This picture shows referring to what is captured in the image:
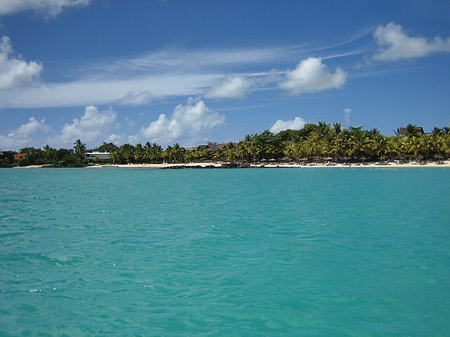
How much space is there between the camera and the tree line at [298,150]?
9450 cm

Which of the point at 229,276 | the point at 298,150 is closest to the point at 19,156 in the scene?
the point at 298,150

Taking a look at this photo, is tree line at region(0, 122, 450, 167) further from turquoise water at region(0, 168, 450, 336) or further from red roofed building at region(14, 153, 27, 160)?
turquoise water at region(0, 168, 450, 336)

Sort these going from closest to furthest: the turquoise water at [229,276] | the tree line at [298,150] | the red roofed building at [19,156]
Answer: the turquoise water at [229,276] < the tree line at [298,150] < the red roofed building at [19,156]

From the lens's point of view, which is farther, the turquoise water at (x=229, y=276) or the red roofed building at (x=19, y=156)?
the red roofed building at (x=19, y=156)

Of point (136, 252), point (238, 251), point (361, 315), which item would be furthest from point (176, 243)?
point (361, 315)

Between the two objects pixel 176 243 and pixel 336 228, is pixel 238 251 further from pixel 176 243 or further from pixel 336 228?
pixel 336 228

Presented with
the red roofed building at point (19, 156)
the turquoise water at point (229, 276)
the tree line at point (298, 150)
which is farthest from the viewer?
the red roofed building at point (19, 156)

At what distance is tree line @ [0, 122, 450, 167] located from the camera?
94.5 metres

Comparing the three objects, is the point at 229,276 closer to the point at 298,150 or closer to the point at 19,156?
the point at 298,150

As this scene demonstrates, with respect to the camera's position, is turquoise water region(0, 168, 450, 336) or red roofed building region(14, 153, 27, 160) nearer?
turquoise water region(0, 168, 450, 336)

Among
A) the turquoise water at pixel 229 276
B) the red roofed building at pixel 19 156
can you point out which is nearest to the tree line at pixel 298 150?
the red roofed building at pixel 19 156

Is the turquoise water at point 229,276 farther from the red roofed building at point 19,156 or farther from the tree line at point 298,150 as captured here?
the red roofed building at point 19,156

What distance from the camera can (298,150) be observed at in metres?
114

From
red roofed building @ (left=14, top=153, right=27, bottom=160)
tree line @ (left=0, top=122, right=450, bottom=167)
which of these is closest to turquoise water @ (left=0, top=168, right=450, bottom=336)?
tree line @ (left=0, top=122, right=450, bottom=167)
